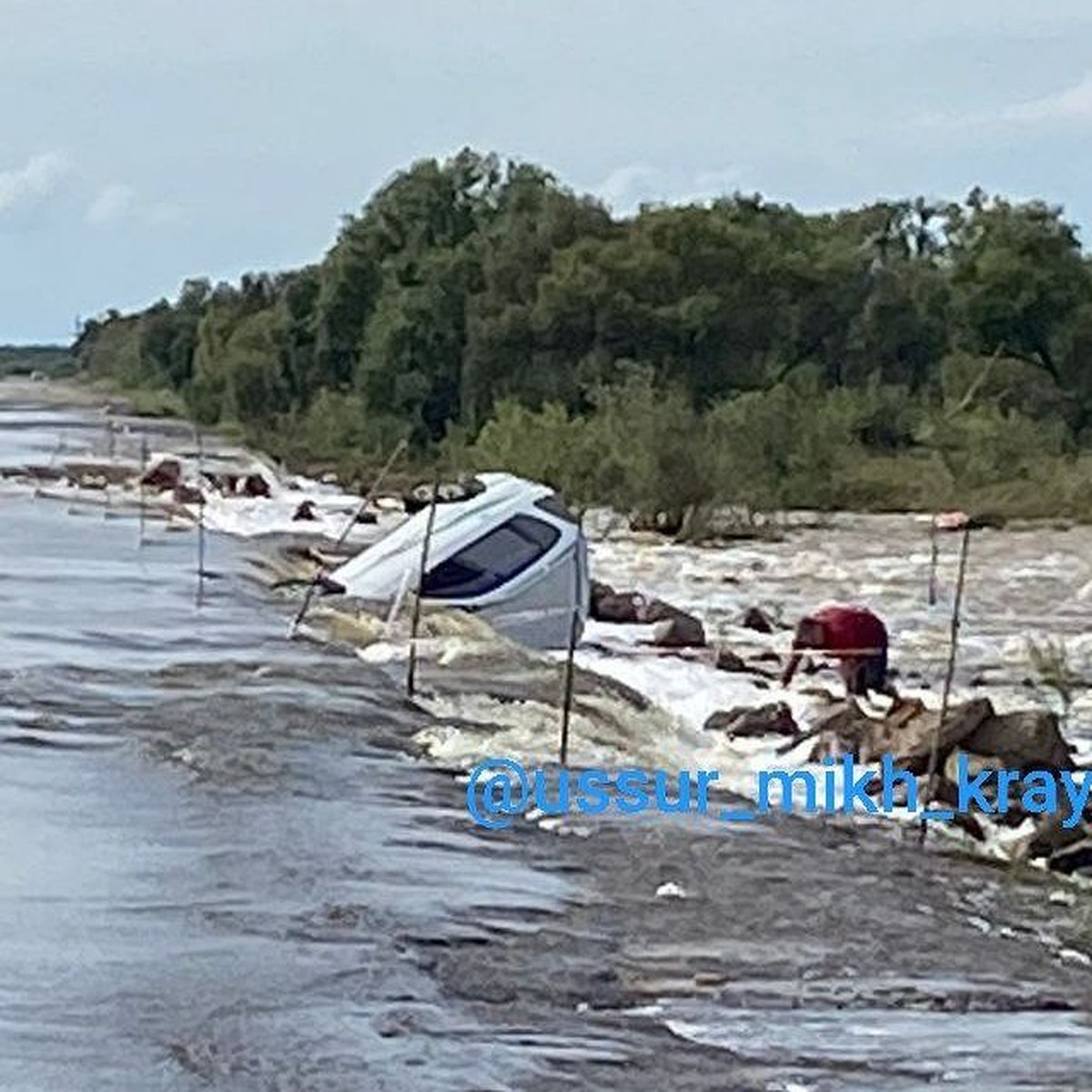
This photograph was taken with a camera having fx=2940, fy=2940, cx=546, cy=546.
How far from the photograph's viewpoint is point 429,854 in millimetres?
14242

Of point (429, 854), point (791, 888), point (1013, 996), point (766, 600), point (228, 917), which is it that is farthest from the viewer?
point (766, 600)

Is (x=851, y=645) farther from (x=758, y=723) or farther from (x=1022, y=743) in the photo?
(x=1022, y=743)

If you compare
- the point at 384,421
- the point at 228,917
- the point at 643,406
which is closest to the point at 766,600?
the point at 643,406

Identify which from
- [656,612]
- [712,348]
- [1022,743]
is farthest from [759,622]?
[712,348]

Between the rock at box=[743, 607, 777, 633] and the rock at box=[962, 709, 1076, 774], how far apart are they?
12.3 meters

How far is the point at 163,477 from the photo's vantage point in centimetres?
5741

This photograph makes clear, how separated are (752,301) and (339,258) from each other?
21.7 metres

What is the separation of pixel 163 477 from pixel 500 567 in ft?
108

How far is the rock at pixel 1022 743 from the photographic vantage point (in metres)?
17.0

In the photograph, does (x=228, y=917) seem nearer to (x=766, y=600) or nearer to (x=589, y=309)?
(x=766, y=600)

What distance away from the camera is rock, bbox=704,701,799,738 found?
64.3ft

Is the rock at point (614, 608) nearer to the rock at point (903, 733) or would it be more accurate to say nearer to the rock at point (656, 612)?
the rock at point (656, 612)

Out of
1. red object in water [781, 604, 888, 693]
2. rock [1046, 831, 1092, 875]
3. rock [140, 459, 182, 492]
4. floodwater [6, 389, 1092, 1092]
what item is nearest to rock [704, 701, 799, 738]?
floodwater [6, 389, 1092, 1092]

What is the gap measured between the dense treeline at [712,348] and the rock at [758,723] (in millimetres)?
29358
